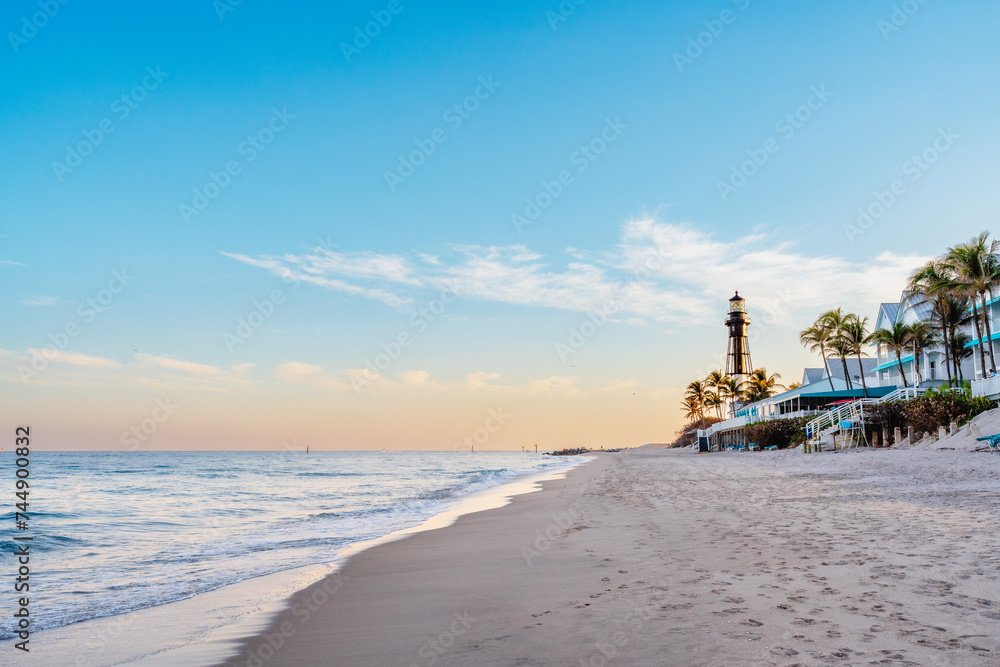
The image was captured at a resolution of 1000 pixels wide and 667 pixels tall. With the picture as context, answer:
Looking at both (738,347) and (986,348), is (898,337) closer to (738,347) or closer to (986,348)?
(986,348)

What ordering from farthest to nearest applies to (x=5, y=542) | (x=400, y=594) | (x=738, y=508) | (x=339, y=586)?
(x=5, y=542) < (x=738, y=508) < (x=339, y=586) < (x=400, y=594)

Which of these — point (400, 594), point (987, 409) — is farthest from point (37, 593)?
point (987, 409)

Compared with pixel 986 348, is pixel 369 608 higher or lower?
lower

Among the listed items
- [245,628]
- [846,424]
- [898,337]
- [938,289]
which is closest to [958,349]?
[898,337]

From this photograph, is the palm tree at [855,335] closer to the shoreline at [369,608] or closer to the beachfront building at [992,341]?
the beachfront building at [992,341]

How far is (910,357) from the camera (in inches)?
1938

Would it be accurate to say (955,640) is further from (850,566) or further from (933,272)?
(933,272)

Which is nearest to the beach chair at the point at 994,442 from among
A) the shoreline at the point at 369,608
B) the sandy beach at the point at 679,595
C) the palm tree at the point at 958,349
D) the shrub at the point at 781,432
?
the sandy beach at the point at 679,595

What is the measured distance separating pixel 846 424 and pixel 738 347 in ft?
185

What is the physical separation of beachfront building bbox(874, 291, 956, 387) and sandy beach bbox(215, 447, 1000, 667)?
38.6m

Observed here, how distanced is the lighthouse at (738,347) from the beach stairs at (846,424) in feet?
169

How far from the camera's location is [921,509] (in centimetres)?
907

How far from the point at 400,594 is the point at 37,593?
4843 mm

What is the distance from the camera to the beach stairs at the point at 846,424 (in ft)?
103
